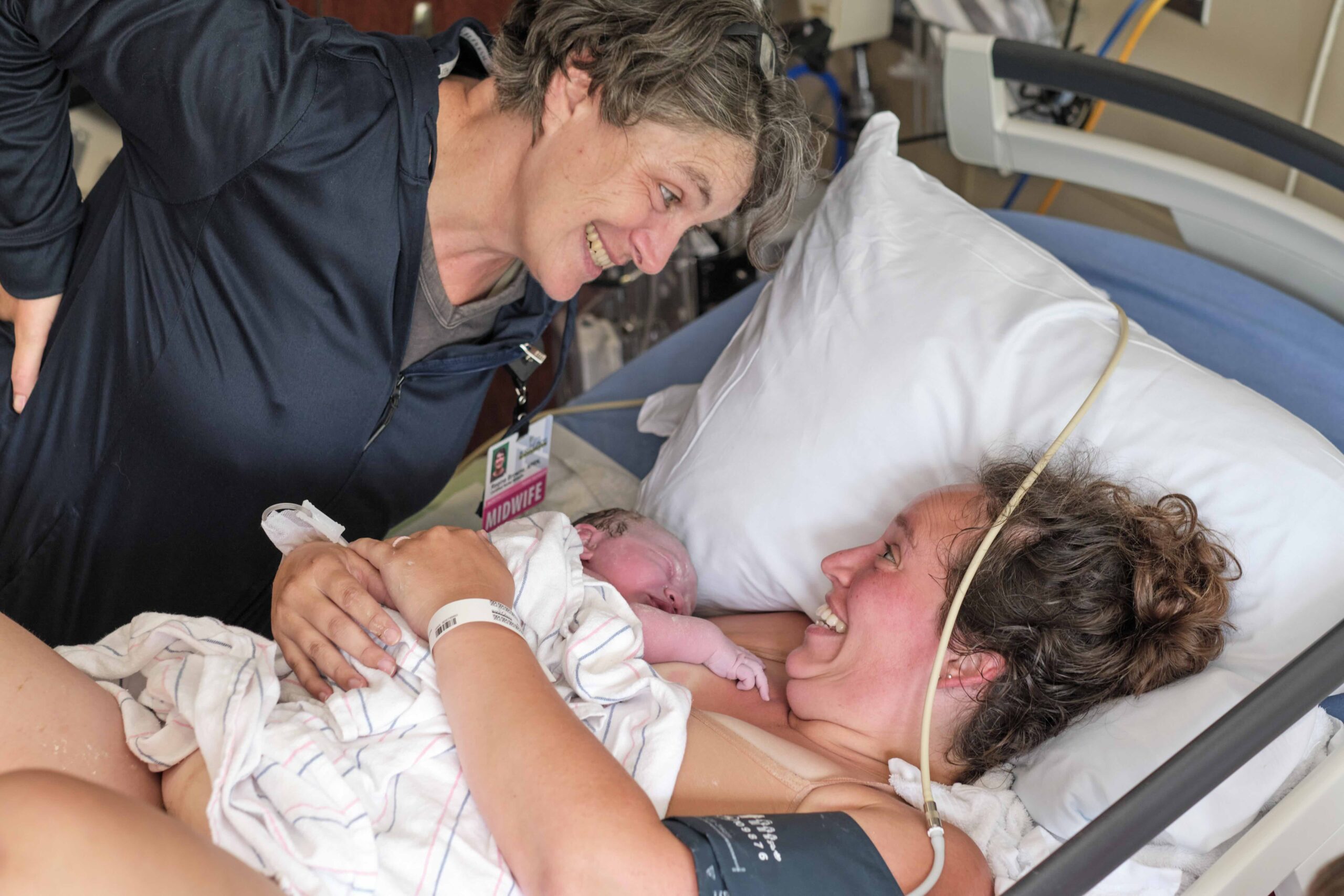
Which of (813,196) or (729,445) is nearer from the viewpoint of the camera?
(729,445)

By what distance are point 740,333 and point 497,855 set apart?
1123mm

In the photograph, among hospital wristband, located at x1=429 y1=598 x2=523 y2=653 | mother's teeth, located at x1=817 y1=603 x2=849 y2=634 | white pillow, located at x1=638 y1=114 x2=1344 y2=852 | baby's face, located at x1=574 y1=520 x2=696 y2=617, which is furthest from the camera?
baby's face, located at x1=574 y1=520 x2=696 y2=617

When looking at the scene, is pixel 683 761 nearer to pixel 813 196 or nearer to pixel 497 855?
pixel 497 855

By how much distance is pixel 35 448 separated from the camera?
1695 mm

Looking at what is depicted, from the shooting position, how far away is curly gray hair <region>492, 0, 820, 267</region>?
4.82ft

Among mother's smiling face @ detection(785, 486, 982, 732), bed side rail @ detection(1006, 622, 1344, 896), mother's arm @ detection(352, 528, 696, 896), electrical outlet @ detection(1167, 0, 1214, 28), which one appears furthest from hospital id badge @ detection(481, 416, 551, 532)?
electrical outlet @ detection(1167, 0, 1214, 28)

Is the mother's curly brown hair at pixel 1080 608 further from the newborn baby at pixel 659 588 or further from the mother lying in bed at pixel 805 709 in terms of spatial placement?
the newborn baby at pixel 659 588

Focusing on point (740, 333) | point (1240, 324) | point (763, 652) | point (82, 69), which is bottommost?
point (763, 652)

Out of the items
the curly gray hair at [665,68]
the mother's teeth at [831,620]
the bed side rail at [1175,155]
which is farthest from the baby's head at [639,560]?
the bed side rail at [1175,155]

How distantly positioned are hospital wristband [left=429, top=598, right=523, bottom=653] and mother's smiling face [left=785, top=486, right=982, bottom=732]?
0.49 metres

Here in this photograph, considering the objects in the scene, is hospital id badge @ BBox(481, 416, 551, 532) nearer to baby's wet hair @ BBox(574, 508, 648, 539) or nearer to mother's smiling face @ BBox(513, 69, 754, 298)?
baby's wet hair @ BBox(574, 508, 648, 539)

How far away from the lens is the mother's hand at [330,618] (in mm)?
1286

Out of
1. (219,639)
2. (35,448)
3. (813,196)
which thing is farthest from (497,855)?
(813,196)

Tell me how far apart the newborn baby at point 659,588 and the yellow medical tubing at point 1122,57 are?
52.5 inches
